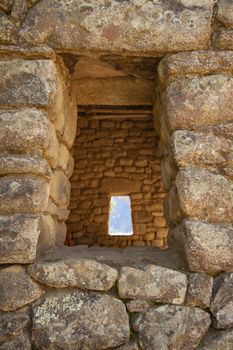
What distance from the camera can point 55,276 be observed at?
1.70 meters

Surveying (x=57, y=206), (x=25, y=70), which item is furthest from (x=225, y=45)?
(x=57, y=206)

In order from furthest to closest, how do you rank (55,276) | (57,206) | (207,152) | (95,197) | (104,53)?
(95,197) < (57,206) < (104,53) < (207,152) < (55,276)

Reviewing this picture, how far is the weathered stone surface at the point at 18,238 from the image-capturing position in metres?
1.71

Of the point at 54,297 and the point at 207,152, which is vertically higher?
the point at 207,152

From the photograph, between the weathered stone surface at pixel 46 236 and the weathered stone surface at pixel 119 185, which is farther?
the weathered stone surface at pixel 119 185

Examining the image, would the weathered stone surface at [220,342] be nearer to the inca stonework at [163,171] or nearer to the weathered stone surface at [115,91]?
the inca stonework at [163,171]

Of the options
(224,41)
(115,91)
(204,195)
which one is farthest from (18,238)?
(224,41)

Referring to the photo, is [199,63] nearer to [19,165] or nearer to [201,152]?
[201,152]

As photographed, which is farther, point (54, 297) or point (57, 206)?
point (57, 206)

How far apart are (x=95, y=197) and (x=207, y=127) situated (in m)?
5.28

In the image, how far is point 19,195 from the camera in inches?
69.7

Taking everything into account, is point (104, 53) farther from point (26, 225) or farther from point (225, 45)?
point (26, 225)

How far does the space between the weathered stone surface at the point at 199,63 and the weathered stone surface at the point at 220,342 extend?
4.23 ft

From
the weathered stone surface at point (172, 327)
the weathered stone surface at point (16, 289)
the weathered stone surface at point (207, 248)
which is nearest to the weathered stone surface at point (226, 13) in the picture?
the weathered stone surface at point (207, 248)
